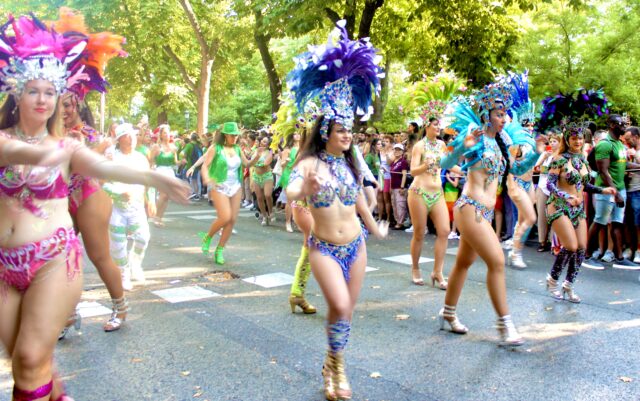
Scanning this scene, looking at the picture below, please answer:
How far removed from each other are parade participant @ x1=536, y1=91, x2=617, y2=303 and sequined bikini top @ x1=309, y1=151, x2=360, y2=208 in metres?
2.97

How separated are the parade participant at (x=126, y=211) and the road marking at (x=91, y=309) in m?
0.48

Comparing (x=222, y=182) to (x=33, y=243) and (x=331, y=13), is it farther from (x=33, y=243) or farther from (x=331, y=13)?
(x=331, y=13)

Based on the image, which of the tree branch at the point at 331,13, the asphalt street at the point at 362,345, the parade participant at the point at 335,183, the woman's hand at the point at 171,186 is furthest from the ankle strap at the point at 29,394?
the tree branch at the point at 331,13

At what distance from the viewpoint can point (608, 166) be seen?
332 inches

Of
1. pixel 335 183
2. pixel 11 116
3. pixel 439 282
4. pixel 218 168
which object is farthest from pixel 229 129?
pixel 11 116

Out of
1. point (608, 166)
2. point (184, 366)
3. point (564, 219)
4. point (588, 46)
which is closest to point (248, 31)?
point (588, 46)

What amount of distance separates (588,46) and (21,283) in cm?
2167

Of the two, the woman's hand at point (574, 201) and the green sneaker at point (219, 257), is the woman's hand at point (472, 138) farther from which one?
the green sneaker at point (219, 257)

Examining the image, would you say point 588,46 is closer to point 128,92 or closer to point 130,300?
point 130,300

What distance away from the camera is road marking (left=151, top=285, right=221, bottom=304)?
6488 millimetres

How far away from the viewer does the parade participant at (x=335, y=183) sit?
3816mm

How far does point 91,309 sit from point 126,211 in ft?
3.63

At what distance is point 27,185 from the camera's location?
2.92m

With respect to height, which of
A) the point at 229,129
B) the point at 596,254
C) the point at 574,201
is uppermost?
the point at 229,129
